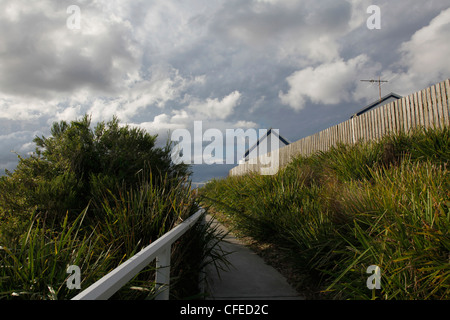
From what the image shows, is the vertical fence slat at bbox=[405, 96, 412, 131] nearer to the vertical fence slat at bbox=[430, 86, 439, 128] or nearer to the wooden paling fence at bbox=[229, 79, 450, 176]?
the wooden paling fence at bbox=[229, 79, 450, 176]

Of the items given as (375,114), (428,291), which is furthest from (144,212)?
(375,114)

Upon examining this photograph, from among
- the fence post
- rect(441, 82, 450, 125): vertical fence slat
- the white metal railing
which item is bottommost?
the fence post

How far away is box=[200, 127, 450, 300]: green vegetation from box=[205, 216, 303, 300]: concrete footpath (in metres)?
0.39

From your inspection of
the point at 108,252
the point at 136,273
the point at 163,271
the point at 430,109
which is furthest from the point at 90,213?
the point at 430,109

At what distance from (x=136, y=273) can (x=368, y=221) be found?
295cm

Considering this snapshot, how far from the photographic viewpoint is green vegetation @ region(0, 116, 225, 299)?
217cm

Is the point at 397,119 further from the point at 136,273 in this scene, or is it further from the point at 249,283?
the point at 136,273

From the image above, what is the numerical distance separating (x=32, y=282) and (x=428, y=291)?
128 inches

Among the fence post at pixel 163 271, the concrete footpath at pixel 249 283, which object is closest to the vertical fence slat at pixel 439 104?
the concrete footpath at pixel 249 283

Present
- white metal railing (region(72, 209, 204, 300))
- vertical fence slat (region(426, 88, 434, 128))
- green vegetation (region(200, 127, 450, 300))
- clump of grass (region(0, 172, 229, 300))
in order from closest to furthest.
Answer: white metal railing (region(72, 209, 204, 300)) < clump of grass (region(0, 172, 229, 300)) < green vegetation (region(200, 127, 450, 300)) < vertical fence slat (region(426, 88, 434, 128))

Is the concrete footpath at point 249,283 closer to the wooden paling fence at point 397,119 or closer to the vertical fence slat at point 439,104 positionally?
the wooden paling fence at point 397,119

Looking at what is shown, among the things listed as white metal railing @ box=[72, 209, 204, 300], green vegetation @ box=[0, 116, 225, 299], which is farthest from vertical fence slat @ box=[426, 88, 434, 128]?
white metal railing @ box=[72, 209, 204, 300]

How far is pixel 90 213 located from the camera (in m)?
5.39
